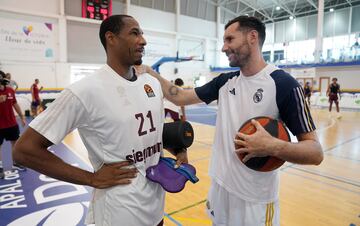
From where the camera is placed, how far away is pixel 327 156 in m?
5.81

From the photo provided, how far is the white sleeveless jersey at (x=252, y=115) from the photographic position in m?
1.66

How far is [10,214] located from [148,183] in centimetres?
268

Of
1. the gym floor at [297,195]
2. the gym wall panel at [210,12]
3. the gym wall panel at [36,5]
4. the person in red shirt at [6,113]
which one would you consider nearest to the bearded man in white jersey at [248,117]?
the gym floor at [297,195]

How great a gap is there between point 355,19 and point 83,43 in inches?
801

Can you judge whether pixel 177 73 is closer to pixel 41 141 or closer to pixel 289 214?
pixel 289 214

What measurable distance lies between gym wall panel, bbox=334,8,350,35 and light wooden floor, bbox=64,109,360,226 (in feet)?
60.1

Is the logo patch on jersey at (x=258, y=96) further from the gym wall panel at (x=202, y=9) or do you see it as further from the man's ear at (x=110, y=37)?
the gym wall panel at (x=202, y=9)

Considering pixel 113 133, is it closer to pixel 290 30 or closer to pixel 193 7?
pixel 193 7

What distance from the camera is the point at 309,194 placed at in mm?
3902

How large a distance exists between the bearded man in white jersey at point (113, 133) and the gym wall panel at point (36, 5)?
49.5 ft

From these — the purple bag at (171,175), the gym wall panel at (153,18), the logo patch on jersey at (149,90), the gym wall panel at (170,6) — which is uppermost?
the gym wall panel at (170,6)

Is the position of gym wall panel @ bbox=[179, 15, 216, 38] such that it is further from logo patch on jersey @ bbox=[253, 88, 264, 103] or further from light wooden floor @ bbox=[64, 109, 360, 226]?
logo patch on jersey @ bbox=[253, 88, 264, 103]

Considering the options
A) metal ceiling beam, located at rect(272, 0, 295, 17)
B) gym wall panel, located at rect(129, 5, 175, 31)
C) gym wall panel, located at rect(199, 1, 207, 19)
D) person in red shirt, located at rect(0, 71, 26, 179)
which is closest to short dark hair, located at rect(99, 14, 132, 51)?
person in red shirt, located at rect(0, 71, 26, 179)

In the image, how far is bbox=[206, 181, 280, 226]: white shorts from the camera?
5.81 feet
